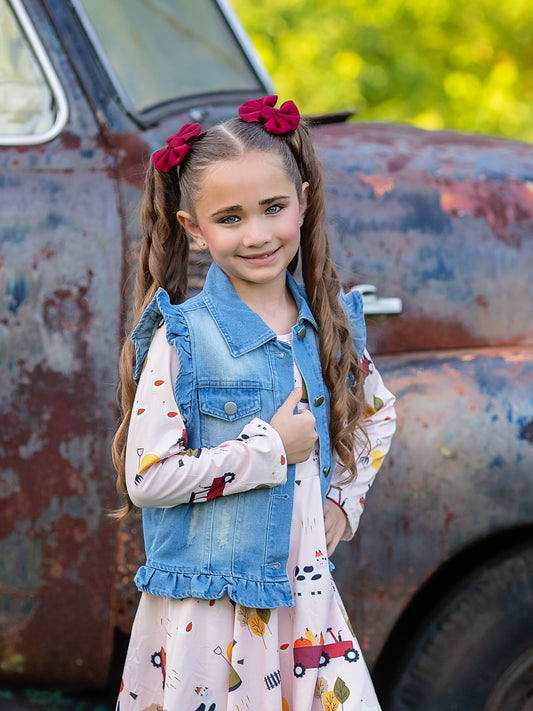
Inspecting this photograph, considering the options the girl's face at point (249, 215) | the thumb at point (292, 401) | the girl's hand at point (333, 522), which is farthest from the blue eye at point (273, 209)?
the girl's hand at point (333, 522)

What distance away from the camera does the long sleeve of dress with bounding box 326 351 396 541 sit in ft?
6.15

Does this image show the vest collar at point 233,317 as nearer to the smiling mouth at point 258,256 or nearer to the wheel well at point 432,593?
the smiling mouth at point 258,256

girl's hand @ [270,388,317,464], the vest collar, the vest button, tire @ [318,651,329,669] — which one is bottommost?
tire @ [318,651,329,669]

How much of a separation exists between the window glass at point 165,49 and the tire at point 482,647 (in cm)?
157

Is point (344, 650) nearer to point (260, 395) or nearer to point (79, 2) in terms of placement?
point (260, 395)

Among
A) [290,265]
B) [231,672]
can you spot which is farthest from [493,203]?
[231,672]

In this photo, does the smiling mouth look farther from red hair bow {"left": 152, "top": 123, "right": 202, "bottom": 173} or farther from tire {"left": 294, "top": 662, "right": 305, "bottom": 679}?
tire {"left": 294, "top": 662, "right": 305, "bottom": 679}

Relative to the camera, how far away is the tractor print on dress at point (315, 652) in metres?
1.65

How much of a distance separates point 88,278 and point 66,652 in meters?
0.94

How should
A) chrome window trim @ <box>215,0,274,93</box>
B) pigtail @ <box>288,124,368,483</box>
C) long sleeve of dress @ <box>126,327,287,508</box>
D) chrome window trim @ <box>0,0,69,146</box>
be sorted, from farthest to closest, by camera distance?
chrome window trim @ <box>215,0,274,93</box> < chrome window trim @ <box>0,0,69,146</box> < pigtail @ <box>288,124,368,483</box> < long sleeve of dress @ <box>126,327,287,508</box>

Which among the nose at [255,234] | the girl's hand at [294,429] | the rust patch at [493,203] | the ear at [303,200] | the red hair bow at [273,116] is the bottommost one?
the girl's hand at [294,429]

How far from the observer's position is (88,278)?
7.19ft

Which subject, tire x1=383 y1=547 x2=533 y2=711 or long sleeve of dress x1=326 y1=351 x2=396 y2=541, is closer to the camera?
long sleeve of dress x1=326 y1=351 x2=396 y2=541

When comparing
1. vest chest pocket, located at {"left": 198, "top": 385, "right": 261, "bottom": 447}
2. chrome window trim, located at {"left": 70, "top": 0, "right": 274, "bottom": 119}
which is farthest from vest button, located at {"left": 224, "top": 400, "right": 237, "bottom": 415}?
chrome window trim, located at {"left": 70, "top": 0, "right": 274, "bottom": 119}
